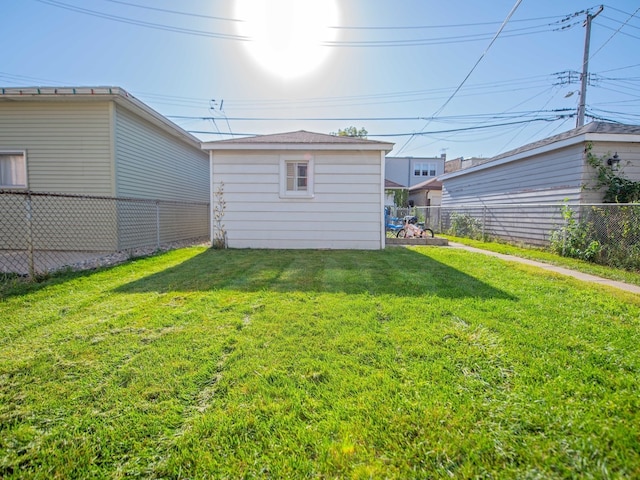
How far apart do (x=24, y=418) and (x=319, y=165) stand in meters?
6.91

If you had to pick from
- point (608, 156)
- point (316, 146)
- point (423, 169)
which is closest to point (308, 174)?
point (316, 146)

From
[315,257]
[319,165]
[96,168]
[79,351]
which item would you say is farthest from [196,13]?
[79,351]

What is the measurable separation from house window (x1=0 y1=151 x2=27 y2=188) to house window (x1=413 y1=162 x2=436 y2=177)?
3121cm

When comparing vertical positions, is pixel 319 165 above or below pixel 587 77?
below

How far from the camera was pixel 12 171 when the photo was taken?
25.7 feet

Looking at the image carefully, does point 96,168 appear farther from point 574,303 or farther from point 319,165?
point 574,303

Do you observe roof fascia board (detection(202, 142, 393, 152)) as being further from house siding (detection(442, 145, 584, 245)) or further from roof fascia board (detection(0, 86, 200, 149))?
house siding (detection(442, 145, 584, 245))

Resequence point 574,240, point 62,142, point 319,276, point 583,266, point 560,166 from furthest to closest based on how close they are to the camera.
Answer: point 560,166 → point 62,142 → point 574,240 → point 583,266 → point 319,276

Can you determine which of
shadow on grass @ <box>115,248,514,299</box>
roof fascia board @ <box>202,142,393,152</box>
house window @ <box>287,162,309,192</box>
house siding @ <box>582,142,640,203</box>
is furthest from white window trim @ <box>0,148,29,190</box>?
Answer: house siding @ <box>582,142,640,203</box>

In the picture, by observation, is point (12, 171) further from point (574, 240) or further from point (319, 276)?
point (574, 240)

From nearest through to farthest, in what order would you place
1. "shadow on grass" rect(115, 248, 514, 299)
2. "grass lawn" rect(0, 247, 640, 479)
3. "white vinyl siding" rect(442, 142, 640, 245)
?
"grass lawn" rect(0, 247, 640, 479)
"shadow on grass" rect(115, 248, 514, 299)
"white vinyl siding" rect(442, 142, 640, 245)

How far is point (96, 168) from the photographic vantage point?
7.59 metres

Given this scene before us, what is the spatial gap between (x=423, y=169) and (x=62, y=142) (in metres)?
31.2

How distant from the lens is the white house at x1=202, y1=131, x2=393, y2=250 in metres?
7.63
